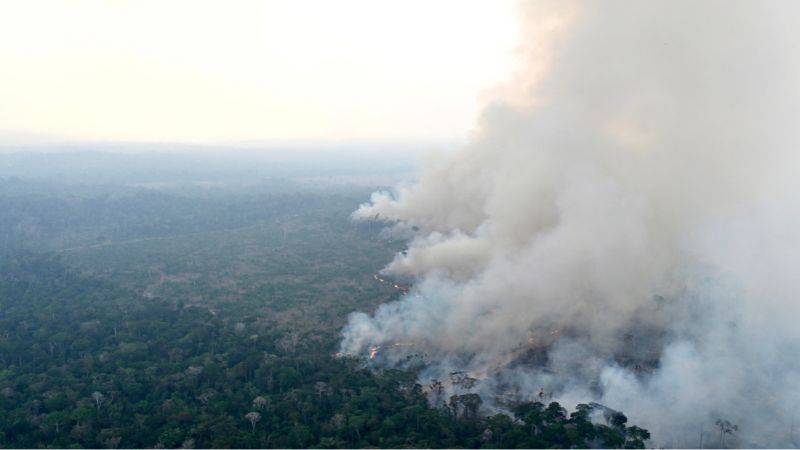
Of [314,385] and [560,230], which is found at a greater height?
[560,230]

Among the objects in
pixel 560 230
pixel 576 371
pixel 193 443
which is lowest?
pixel 193 443

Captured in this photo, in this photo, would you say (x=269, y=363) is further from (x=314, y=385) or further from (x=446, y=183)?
(x=446, y=183)

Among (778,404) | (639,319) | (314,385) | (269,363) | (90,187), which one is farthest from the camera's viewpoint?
(90,187)

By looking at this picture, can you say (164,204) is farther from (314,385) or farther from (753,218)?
(753,218)

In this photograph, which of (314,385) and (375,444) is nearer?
(375,444)

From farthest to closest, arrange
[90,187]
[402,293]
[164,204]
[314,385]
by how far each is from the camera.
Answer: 1. [90,187]
2. [164,204]
3. [402,293]
4. [314,385]

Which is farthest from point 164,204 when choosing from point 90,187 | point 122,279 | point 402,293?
point 402,293
